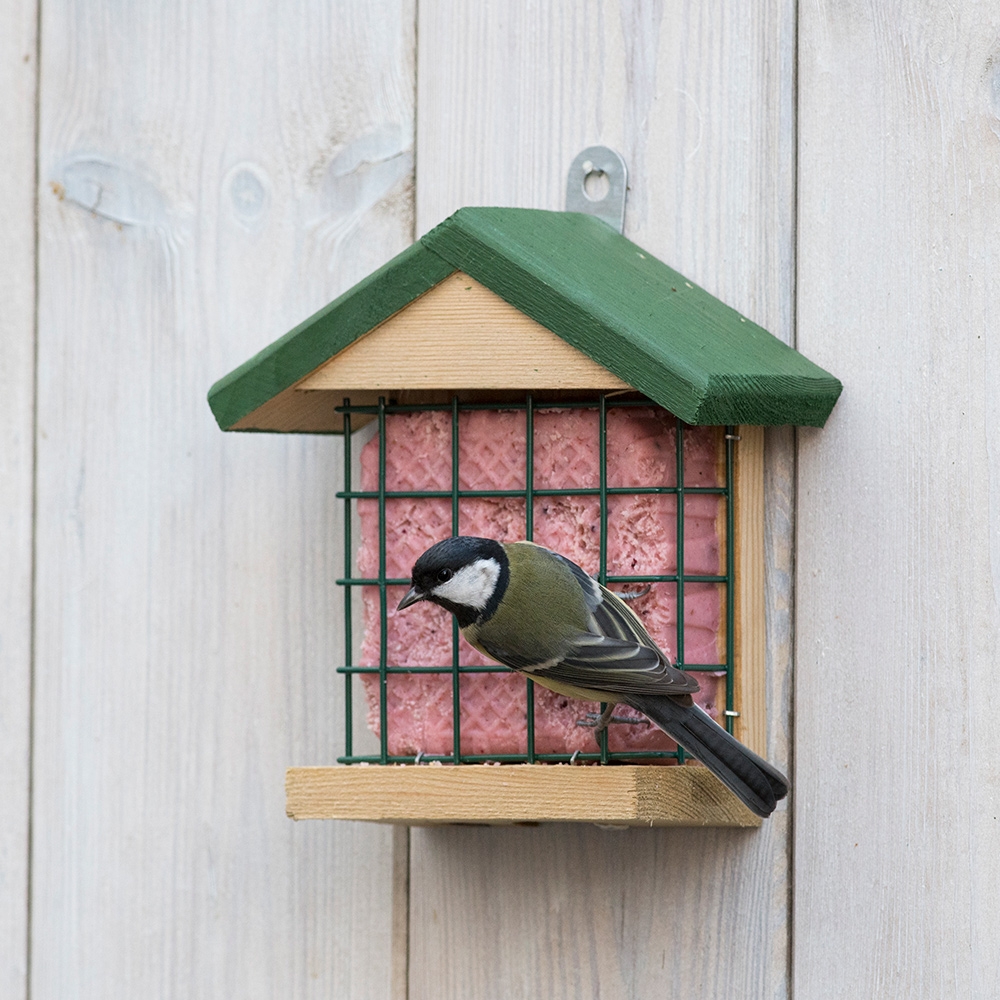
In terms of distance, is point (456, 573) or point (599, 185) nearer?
point (456, 573)

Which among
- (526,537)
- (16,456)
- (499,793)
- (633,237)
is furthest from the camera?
(16,456)

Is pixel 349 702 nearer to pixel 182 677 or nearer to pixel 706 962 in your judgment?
pixel 182 677

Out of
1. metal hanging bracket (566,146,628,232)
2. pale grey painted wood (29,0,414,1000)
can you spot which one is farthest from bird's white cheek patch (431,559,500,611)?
metal hanging bracket (566,146,628,232)

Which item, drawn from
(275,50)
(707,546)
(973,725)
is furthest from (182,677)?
(973,725)

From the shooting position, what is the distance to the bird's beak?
1.74m

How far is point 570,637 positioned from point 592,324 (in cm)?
35

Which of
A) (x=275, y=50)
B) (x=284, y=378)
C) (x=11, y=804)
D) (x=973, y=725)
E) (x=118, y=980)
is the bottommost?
(x=118, y=980)

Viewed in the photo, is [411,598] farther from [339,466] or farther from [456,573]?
[339,466]

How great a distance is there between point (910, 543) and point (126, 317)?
1.08m

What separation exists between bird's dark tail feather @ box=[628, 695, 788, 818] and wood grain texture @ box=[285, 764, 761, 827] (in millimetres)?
47

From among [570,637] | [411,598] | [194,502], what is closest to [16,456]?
[194,502]

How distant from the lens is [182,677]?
2035 mm

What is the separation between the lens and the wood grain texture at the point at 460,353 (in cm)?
174

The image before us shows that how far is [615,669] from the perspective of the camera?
1.68 meters
